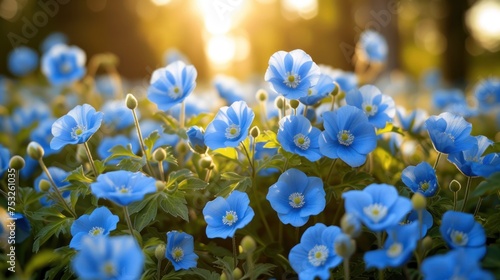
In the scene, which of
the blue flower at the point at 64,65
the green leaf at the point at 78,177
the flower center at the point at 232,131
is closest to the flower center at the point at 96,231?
the green leaf at the point at 78,177

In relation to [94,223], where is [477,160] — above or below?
above

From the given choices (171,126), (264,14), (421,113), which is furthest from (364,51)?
(264,14)

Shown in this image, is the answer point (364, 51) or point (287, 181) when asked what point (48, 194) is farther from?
point (364, 51)

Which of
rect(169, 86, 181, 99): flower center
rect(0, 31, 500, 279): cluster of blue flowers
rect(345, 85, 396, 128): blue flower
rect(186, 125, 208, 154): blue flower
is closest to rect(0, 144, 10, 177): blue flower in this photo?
rect(0, 31, 500, 279): cluster of blue flowers

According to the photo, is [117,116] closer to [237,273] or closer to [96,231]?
[96,231]

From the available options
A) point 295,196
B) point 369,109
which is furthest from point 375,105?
point 295,196

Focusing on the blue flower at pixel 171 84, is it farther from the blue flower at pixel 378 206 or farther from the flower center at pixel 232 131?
the blue flower at pixel 378 206
